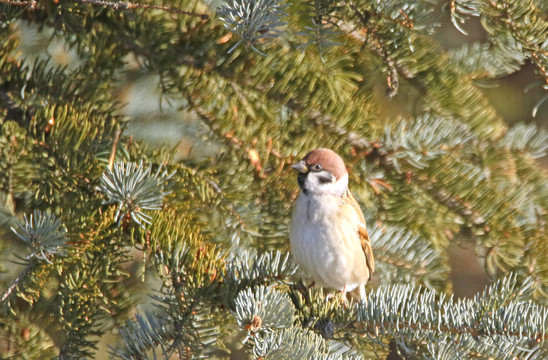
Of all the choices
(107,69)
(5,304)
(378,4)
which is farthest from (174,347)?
(378,4)

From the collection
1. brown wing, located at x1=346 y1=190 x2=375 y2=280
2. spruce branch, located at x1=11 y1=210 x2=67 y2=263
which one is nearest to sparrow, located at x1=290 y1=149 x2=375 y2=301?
brown wing, located at x1=346 y1=190 x2=375 y2=280

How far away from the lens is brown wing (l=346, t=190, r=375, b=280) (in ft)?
8.02

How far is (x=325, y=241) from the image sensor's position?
2.48m

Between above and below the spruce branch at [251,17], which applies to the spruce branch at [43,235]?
below

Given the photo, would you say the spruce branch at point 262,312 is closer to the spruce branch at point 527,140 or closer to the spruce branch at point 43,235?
the spruce branch at point 43,235

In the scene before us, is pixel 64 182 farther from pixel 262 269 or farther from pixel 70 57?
pixel 70 57

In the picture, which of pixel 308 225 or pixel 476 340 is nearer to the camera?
pixel 476 340

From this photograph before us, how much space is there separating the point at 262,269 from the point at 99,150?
2.09ft

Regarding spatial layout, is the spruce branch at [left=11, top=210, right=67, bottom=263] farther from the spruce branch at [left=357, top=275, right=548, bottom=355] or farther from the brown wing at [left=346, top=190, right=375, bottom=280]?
the brown wing at [left=346, top=190, right=375, bottom=280]

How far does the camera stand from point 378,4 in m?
1.95

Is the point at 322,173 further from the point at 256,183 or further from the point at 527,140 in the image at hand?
the point at 527,140

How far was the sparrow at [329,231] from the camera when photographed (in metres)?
2.37

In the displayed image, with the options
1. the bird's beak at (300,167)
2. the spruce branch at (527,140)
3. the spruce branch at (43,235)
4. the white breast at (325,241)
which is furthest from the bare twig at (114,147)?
the spruce branch at (527,140)

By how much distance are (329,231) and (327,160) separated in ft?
1.12
